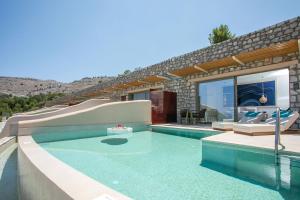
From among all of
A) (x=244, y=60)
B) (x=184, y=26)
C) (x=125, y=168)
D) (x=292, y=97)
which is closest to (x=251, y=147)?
(x=125, y=168)

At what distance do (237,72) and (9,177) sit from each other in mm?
9202

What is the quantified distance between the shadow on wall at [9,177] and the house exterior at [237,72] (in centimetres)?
801

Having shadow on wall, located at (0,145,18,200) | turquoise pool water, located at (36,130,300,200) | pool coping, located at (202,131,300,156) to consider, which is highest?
pool coping, located at (202,131,300,156)

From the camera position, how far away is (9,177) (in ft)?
14.3

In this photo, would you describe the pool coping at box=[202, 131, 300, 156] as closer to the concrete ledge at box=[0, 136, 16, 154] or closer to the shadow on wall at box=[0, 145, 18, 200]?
the shadow on wall at box=[0, 145, 18, 200]

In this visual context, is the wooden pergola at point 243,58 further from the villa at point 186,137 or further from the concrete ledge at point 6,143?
the concrete ledge at point 6,143

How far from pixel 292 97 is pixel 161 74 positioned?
6935 mm

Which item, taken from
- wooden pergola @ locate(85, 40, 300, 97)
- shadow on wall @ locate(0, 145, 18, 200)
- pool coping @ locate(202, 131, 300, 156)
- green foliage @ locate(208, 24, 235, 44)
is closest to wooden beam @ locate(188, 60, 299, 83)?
wooden pergola @ locate(85, 40, 300, 97)

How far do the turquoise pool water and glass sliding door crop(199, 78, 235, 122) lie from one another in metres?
5.34

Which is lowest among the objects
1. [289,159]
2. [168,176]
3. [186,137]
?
[186,137]

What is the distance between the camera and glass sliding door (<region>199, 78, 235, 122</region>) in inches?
379

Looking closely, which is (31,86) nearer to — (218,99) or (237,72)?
(218,99)

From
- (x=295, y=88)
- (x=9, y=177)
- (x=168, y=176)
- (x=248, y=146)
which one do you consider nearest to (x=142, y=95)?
(x=295, y=88)

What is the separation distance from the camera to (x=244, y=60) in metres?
8.20
